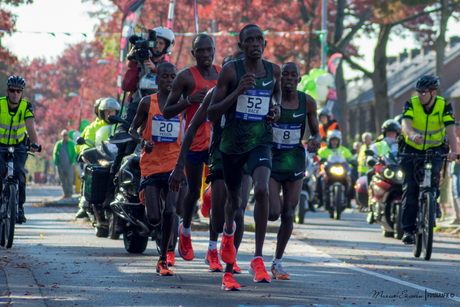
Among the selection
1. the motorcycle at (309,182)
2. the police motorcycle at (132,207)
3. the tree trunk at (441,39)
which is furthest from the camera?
the tree trunk at (441,39)

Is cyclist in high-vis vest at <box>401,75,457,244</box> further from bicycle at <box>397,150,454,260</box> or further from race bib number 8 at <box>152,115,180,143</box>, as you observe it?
race bib number 8 at <box>152,115,180,143</box>

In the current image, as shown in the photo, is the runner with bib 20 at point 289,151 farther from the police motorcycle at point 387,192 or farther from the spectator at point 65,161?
the spectator at point 65,161

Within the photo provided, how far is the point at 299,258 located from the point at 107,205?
8.15 ft

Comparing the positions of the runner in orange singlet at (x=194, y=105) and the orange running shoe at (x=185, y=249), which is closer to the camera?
the runner in orange singlet at (x=194, y=105)

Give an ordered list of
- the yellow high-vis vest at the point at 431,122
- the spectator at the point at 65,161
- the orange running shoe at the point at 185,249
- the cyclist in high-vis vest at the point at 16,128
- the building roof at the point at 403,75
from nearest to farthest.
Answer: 1. the orange running shoe at the point at 185,249
2. the yellow high-vis vest at the point at 431,122
3. the cyclist in high-vis vest at the point at 16,128
4. the spectator at the point at 65,161
5. the building roof at the point at 403,75

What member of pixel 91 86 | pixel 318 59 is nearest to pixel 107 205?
pixel 318 59

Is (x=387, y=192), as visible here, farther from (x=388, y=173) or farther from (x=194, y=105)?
(x=194, y=105)

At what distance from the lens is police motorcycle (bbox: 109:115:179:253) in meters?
8.70

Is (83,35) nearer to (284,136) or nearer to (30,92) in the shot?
(284,136)

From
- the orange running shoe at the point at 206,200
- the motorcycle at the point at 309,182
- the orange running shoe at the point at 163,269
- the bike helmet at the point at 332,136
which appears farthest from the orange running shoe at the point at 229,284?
the bike helmet at the point at 332,136

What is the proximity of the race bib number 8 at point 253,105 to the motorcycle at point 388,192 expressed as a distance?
228 inches

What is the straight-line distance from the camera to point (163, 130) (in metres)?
7.88

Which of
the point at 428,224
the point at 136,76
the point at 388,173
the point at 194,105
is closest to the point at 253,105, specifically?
the point at 194,105

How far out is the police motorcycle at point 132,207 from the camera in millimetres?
8703
